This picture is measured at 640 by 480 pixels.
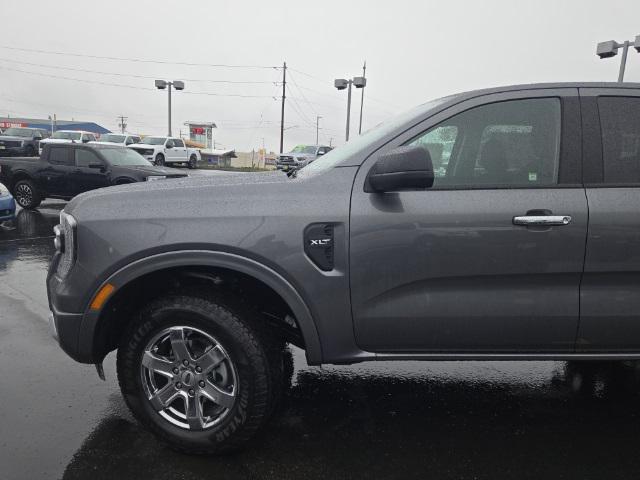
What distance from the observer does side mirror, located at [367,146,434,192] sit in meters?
2.24

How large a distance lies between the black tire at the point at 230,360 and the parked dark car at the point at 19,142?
30019 millimetres

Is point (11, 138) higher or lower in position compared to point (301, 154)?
higher

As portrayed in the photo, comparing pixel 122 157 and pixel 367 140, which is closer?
pixel 367 140

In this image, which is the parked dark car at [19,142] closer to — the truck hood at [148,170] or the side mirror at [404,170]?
the truck hood at [148,170]

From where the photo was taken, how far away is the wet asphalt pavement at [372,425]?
246 centimetres

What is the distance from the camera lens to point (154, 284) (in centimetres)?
256

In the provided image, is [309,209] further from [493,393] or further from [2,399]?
[2,399]

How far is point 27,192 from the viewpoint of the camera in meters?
11.7

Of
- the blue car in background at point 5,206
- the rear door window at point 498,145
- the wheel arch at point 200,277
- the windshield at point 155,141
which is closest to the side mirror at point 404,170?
the rear door window at point 498,145

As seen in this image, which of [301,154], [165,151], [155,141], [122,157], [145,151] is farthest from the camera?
[301,154]

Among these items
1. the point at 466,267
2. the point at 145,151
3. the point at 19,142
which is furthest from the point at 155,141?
the point at 466,267

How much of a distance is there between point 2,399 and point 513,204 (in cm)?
321

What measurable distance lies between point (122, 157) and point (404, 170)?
11.3m

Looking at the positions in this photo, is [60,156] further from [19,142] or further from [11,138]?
[11,138]
